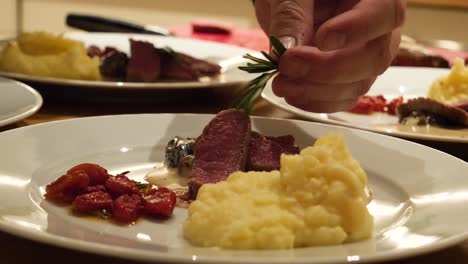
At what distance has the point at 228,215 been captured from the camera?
1.17 metres

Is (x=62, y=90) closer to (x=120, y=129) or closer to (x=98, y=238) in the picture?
(x=120, y=129)

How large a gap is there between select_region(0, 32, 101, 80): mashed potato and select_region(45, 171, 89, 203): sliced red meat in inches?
40.0

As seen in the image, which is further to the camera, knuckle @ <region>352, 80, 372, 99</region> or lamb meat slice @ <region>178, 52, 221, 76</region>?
lamb meat slice @ <region>178, 52, 221, 76</region>

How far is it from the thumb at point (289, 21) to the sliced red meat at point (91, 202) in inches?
24.2

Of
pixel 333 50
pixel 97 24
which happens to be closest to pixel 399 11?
pixel 333 50

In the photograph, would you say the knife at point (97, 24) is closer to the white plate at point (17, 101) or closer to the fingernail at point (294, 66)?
the white plate at point (17, 101)

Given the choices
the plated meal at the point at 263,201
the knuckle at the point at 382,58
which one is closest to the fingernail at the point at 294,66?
the knuckle at the point at 382,58

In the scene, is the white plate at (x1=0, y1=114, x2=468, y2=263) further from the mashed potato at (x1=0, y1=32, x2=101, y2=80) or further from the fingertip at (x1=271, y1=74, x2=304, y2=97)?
the mashed potato at (x1=0, y1=32, x2=101, y2=80)

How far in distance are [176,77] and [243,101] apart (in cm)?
79

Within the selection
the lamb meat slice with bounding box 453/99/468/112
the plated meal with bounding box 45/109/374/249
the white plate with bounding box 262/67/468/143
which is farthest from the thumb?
the lamb meat slice with bounding box 453/99/468/112

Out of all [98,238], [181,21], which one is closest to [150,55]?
[98,238]

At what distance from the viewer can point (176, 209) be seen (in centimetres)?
138

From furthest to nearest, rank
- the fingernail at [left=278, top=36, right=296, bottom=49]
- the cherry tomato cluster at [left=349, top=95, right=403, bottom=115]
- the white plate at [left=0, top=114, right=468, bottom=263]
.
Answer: the cherry tomato cluster at [left=349, top=95, right=403, bottom=115] < the fingernail at [left=278, top=36, right=296, bottom=49] < the white plate at [left=0, top=114, right=468, bottom=263]

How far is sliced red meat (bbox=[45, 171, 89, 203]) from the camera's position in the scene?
53.2 inches
